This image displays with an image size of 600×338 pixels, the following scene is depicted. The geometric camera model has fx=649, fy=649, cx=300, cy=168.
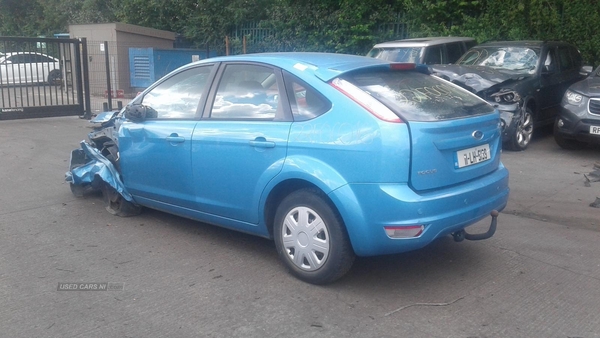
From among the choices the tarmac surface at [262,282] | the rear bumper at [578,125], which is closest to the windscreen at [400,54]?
the rear bumper at [578,125]

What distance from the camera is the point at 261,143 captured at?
4918 mm

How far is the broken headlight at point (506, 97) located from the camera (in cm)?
994

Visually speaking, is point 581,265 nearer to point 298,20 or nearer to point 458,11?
point 458,11

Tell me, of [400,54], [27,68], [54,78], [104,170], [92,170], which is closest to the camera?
[104,170]

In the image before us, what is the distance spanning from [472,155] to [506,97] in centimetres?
566

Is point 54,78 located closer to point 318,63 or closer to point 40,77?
point 40,77

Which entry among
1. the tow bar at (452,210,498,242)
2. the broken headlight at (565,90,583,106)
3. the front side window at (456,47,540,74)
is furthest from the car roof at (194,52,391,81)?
the front side window at (456,47,540,74)

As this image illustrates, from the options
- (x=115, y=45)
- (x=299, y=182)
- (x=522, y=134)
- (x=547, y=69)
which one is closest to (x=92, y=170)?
(x=299, y=182)

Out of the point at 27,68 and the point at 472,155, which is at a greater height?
the point at 27,68

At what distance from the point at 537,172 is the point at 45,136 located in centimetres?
848

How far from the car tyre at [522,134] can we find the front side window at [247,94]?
598 centimetres

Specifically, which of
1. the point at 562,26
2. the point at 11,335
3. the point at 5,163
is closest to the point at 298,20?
the point at 562,26

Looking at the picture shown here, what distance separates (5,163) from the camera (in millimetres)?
9266

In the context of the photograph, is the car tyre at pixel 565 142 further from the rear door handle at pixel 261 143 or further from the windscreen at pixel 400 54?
the rear door handle at pixel 261 143
